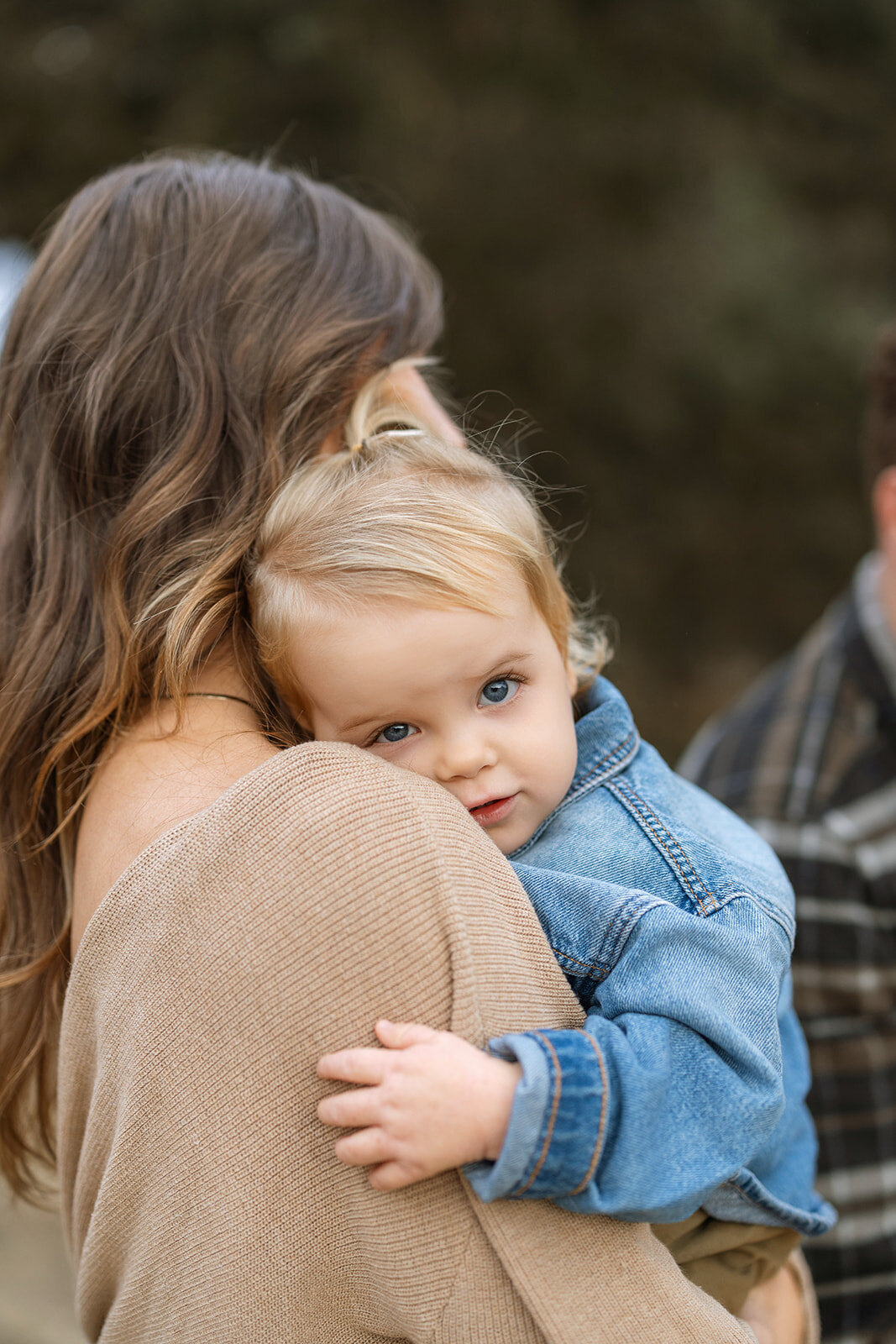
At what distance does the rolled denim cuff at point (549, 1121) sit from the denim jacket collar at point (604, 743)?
0.37m

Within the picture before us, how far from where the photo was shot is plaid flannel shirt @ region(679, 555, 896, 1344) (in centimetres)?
192

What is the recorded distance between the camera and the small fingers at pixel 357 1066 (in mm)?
877

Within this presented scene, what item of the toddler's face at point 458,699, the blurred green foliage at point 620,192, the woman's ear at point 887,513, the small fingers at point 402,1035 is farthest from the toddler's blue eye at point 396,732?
the blurred green foliage at point 620,192

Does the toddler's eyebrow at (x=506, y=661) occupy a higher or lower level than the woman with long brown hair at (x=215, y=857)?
higher

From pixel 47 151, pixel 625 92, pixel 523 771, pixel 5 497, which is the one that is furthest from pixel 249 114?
pixel 523 771

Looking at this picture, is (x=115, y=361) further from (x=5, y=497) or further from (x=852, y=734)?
(x=852, y=734)

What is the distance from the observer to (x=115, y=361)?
132cm

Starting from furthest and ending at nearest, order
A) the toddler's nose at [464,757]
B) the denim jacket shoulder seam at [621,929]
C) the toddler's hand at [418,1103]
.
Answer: the toddler's nose at [464,757] → the denim jacket shoulder seam at [621,929] → the toddler's hand at [418,1103]

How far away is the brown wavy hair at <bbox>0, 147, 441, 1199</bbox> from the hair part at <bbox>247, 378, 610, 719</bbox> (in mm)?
72

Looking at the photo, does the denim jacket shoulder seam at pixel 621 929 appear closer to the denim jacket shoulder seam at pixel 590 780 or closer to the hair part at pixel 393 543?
the denim jacket shoulder seam at pixel 590 780

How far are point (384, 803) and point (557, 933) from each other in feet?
0.77

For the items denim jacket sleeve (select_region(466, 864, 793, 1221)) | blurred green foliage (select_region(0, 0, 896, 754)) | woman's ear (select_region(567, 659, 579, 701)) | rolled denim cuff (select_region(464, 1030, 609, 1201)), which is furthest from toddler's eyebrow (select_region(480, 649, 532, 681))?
blurred green foliage (select_region(0, 0, 896, 754))

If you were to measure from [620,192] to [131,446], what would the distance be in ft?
12.9

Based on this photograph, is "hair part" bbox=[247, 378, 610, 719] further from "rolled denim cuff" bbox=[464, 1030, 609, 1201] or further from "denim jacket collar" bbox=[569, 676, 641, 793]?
"rolled denim cuff" bbox=[464, 1030, 609, 1201]
